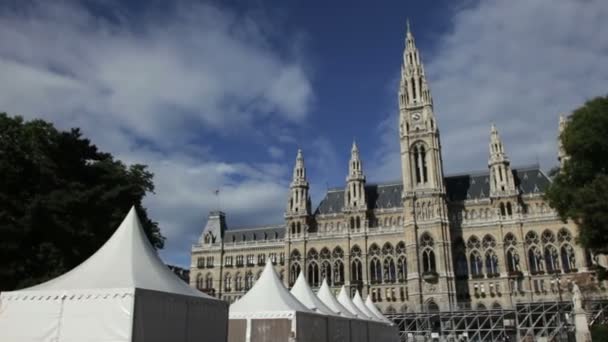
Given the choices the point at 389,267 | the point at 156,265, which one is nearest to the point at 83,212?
the point at 156,265

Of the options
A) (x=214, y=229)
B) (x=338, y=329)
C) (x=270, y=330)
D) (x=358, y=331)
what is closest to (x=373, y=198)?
(x=214, y=229)

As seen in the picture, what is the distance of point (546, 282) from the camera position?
56031 mm

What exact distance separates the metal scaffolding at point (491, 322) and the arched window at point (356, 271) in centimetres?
890

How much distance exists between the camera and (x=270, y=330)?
73.2 ft

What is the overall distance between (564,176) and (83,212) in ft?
99.2

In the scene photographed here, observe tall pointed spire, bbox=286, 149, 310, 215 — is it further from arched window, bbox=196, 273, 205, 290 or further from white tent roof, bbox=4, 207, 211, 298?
white tent roof, bbox=4, 207, 211, 298

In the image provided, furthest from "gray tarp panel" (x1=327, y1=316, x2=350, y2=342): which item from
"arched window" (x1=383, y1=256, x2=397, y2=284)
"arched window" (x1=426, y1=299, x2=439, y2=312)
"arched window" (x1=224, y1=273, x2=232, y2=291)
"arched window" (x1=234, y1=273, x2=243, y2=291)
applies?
"arched window" (x1=224, y1=273, x2=232, y2=291)

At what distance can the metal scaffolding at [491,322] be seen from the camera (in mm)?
46281

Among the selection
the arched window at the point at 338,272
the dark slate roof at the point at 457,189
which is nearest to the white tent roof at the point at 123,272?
the arched window at the point at 338,272

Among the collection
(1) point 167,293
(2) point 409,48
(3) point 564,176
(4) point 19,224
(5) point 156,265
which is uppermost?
(2) point 409,48

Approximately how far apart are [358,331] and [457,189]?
133ft

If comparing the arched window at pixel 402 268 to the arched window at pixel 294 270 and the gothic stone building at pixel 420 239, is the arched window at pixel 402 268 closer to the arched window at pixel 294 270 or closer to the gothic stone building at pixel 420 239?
the gothic stone building at pixel 420 239

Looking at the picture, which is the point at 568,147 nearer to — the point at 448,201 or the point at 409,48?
the point at 448,201

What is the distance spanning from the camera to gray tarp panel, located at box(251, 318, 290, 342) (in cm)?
2216
